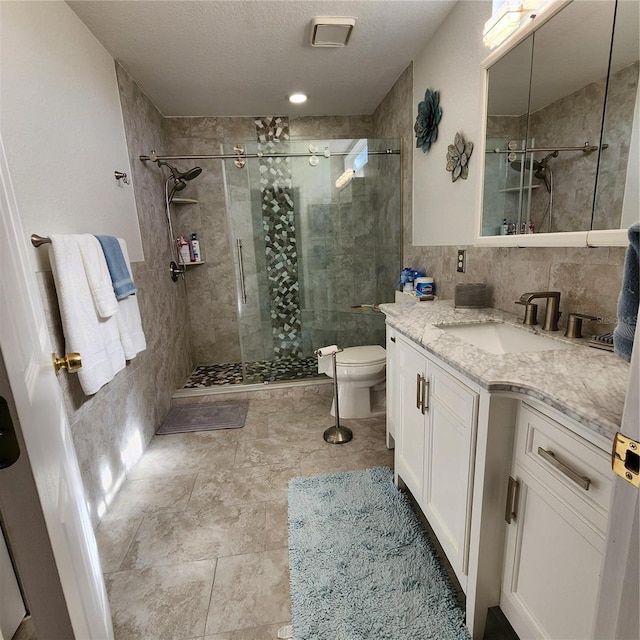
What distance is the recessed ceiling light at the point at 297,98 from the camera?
288 centimetres

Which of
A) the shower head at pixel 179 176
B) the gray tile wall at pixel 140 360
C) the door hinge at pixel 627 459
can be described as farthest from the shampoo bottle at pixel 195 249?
the door hinge at pixel 627 459

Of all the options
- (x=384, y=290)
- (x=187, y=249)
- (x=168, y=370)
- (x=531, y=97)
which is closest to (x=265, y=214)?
(x=187, y=249)

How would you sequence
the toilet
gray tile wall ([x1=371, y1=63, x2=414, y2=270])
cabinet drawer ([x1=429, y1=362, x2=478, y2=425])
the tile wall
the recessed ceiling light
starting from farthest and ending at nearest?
the recessed ceiling light → gray tile wall ([x1=371, y1=63, x2=414, y2=270]) → the toilet → the tile wall → cabinet drawer ([x1=429, y1=362, x2=478, y2=425])

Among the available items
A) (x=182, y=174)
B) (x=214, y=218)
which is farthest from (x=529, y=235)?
(x=214, y=218)

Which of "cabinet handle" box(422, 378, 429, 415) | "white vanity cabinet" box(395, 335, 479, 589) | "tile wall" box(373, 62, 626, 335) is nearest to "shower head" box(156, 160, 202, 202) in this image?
"tile wall" box(373, 62, 626, 335)

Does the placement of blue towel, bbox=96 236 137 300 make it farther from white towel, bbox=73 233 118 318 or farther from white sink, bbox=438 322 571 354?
white sink, bbox=438 322 571 354

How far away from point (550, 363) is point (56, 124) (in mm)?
2215

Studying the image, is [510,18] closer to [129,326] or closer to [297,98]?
[297,98]

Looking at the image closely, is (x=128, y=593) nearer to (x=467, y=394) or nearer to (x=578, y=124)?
(x=467, y=394)

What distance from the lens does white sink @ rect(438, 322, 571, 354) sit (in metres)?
1.37

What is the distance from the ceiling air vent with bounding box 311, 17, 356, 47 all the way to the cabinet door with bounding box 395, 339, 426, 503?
183cm

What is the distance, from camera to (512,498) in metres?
0.92

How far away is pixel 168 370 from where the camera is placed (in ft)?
9.45

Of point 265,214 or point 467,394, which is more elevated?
point 265,214
